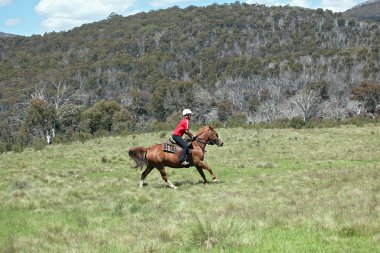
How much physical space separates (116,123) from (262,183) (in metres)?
53.2

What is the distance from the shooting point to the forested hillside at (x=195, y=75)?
84.6 metres

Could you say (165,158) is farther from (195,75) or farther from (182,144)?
(195,75)

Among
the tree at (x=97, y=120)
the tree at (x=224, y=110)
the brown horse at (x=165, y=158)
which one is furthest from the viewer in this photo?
the tree at (x=224, y=110)

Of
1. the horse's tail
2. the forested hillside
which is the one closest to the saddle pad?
the horse's tail

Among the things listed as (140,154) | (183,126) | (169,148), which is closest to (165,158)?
(169,148)

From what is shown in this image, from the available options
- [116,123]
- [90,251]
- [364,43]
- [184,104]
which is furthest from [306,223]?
[364,43]

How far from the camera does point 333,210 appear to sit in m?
10.1

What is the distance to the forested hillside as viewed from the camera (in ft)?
277

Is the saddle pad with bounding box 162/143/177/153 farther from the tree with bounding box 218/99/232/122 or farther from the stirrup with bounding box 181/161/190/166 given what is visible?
the tree with bounding box 218/99/232/122

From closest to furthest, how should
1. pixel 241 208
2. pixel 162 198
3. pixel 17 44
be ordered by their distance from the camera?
1. pixel 241 208
2. pixel 162 198
3. pixel 17 44

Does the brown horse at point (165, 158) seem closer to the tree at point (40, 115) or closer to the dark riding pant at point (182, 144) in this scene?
the dark riding pant at point (182, 144)

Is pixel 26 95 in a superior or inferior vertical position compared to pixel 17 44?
inferior

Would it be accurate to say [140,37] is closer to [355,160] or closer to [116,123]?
[116,123]

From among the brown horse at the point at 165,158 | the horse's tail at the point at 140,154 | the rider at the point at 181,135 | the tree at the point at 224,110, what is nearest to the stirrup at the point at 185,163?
the rider at the point at 181,135
